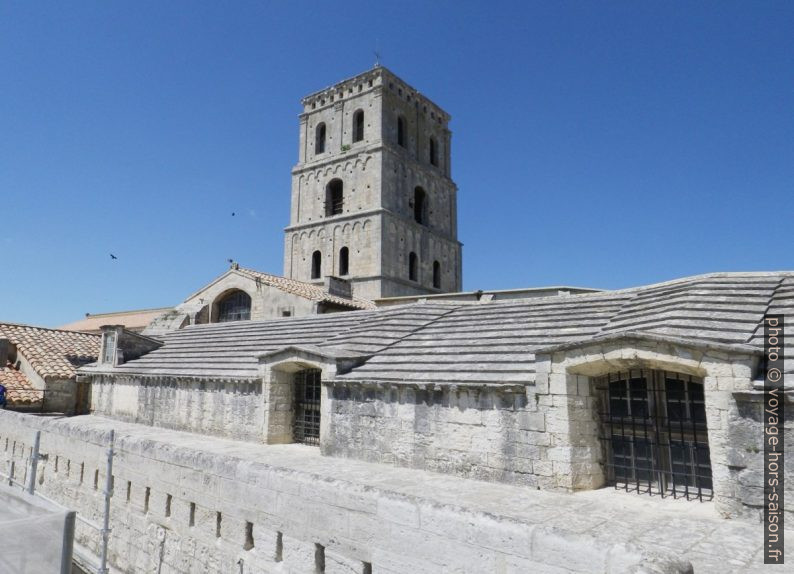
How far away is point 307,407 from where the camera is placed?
12.4m

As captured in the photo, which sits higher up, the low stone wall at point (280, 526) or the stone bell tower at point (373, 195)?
the stone bell tower at point (373, 195)

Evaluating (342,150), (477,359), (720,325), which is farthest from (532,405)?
(342,150)

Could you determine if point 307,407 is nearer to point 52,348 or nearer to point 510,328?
point 510,328

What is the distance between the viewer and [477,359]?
31.2 ft

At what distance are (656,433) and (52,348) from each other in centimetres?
2093

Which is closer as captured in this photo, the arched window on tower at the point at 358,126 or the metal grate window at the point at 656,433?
the metal grate window at the point at 656,433

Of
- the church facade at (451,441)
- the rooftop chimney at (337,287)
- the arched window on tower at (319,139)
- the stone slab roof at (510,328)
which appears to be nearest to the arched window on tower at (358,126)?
the arched window on tower at (319,139)

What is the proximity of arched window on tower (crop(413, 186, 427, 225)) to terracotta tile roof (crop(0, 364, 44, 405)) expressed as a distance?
23.7 metres

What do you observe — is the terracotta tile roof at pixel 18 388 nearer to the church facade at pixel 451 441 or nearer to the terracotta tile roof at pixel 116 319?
the church facade at pixel 451 441

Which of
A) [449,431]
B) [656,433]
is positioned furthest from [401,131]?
[656,433]

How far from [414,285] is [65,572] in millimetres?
28332

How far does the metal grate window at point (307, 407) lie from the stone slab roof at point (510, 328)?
91 cm

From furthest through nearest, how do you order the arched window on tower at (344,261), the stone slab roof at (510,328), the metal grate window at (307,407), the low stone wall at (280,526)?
the arched window on tower at (344,261) < the metal grate window at (307,407) < the stone slab roof at (510,328) < the low stone wall at (280,526)

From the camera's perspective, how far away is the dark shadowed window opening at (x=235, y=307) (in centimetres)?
2424
